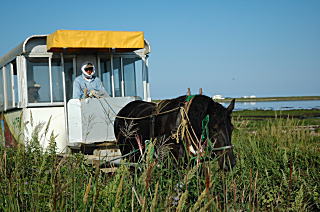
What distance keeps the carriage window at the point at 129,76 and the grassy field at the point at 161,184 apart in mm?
2815

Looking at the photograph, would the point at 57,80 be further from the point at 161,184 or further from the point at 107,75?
the point at 161,184

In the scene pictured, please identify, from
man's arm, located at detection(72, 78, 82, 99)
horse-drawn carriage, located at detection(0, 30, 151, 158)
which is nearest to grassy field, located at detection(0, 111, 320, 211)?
horse-drawn carriage, located at detection(0, 30, 151, 158)

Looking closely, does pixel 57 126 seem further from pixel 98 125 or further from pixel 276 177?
pixel 276 177

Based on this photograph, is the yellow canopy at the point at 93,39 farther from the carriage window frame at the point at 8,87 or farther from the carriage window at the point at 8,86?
the carriage window at the point at 8,86

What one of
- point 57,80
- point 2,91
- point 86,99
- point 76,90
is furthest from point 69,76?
point 2,91

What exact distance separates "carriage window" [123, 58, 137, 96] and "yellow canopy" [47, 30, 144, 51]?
1041mm

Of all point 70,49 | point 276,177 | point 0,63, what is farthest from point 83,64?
point 276,177

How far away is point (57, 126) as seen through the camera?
8.30m

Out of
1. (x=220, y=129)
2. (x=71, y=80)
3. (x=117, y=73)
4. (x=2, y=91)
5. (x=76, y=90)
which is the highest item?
(x=117, y=73)

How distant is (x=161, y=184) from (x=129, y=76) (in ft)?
19.2

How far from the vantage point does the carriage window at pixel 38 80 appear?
8312mm

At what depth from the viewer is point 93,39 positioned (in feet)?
25.7

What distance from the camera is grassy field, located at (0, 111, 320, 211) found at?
2496 mm

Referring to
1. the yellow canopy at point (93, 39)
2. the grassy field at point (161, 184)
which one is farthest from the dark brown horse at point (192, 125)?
the yellow canopy at point (93, 39)
